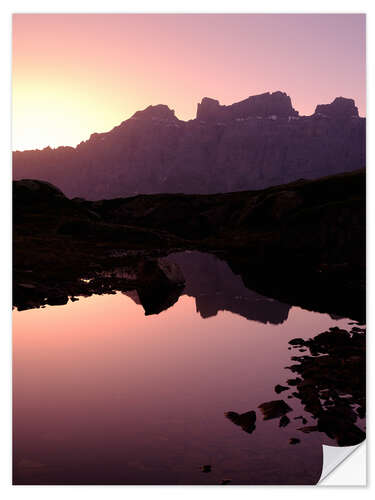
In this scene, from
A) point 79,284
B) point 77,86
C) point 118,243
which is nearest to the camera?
point 77,86

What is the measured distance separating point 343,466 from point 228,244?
5093cm

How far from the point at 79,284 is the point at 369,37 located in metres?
19.8

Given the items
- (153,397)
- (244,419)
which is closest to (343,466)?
(244,419)

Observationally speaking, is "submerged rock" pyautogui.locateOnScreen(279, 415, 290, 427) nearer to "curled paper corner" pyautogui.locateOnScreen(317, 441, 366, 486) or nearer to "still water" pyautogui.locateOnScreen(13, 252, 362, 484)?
"still water" pyautogui.locateOnScreen(13, 252, 362, 484)

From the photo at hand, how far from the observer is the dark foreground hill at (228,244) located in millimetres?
26562

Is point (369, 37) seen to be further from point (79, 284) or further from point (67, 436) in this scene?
point (79, 284)

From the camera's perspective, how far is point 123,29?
44.9 ft

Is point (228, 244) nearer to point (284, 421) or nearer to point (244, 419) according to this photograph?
point (284, 421)

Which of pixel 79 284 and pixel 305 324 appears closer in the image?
pixel 305 324

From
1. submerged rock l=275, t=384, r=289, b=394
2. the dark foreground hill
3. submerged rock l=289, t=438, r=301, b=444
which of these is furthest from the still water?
the dark foreground hill

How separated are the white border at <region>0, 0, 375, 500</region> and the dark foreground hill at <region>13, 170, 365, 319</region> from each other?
10.4 meters

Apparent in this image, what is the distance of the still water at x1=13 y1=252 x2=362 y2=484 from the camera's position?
921 centimetres

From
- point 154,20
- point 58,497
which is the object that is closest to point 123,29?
point 154,20
